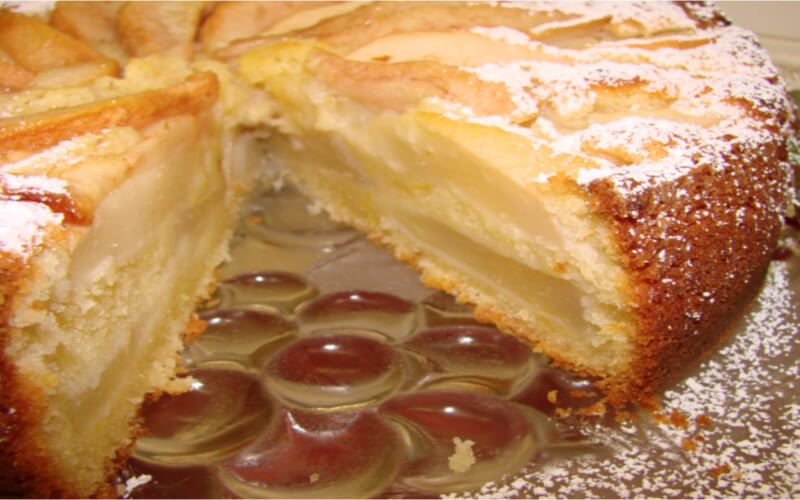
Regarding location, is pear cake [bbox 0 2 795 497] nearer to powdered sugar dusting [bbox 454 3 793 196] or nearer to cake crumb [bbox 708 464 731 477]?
powdered sugar dusting [bbox 454 3 793 196]

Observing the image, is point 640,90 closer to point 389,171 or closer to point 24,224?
A: point 389,171

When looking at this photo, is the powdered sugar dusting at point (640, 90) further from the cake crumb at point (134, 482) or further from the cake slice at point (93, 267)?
the cake crumb at point (134, 482)

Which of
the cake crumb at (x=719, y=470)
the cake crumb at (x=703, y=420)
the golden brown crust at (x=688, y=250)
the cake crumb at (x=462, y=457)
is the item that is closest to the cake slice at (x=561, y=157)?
the golden brown crust at (x=688, y=250)

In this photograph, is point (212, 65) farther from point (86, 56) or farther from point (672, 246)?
point (672, 246)

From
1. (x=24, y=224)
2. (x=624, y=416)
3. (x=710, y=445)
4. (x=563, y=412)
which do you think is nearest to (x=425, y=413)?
(x=563, y=412)

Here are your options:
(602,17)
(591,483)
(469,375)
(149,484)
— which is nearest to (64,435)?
(149,484)

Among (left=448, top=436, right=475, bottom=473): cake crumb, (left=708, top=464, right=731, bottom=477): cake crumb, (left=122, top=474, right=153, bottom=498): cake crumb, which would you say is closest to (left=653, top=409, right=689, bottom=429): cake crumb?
(left=708, top=464, right=731, bottom=477): cake crumb

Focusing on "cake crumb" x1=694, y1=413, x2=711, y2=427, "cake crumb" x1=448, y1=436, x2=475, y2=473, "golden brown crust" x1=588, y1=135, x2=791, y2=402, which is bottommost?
"cake crumb" x1=448, y1=436, x2=475, y2=473

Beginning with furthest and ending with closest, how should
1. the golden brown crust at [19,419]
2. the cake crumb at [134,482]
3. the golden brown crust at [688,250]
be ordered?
the golden brown crust at [688,250], the cake crumb at [134,482], the golden brown crust at [19,419]
